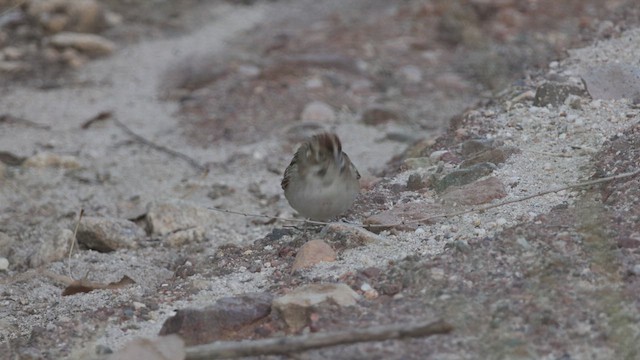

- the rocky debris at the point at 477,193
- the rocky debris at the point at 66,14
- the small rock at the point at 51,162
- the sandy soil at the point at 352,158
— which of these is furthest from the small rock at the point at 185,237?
the rocky debris at the point at 66,14

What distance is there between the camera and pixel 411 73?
452 inches

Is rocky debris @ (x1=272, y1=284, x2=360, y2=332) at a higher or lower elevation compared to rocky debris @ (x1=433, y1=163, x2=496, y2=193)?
lower

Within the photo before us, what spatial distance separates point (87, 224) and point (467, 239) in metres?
2.92

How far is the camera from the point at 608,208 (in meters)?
5.38

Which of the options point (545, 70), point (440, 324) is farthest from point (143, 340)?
point (545, 70)

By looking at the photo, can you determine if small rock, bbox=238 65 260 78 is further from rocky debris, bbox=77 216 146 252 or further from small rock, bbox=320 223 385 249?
small rock, bbox=320 223 385 249

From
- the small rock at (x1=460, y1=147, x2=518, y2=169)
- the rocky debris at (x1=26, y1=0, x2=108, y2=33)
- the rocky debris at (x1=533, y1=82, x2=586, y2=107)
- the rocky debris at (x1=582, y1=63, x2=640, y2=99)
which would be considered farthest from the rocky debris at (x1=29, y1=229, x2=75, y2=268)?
the rocky debris at (x1=26, y1=0, x2=108, y2=33)

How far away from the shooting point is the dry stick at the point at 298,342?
13.8 ft

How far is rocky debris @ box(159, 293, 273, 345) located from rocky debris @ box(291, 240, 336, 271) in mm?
772

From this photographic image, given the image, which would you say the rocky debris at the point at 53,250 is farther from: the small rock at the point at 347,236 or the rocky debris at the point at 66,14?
the rocky debris at the point at 66,14

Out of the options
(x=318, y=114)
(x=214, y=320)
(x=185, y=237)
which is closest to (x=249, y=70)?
(x=318, y=114)

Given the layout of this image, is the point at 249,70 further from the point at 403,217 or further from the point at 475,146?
the point at 403,217

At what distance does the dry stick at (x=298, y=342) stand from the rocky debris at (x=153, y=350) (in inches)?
4.2

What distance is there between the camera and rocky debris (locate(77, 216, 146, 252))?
7090 mm
